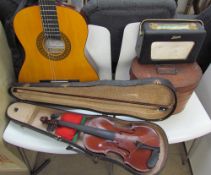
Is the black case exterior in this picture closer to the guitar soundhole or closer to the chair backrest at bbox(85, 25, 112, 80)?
the chair backrest at bbox(85, 25, 112, 80)

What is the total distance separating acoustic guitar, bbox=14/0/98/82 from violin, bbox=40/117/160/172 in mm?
246

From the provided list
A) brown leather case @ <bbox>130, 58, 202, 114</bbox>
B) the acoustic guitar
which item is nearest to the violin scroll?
the acoustic guitar

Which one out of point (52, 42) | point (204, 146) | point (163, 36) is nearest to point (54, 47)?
point (52, 42)

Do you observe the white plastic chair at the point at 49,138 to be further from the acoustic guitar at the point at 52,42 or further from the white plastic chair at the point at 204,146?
the white plastic chair at the point at 204,146

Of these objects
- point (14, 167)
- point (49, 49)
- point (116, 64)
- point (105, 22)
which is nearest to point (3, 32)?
point (49, 49)

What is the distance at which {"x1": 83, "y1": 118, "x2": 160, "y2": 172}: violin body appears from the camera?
0.84 m

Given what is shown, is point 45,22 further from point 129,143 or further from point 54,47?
point 129,143

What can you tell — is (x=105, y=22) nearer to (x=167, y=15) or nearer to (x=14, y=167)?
(x=167, y=15)

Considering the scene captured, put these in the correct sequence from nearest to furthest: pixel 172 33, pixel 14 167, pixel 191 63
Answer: pixel 172 33, pixel 191 63, pixel 14 167

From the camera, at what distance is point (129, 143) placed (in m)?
0.86

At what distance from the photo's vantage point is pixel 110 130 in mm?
904

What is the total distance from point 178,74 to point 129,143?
12.6 inches

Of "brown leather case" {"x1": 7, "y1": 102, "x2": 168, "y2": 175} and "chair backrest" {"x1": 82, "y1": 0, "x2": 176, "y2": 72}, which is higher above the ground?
"chair backrest" {"x1": 82, "y1": 0, "x2": 176, "y2": 72}

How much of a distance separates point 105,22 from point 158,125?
457 mm
